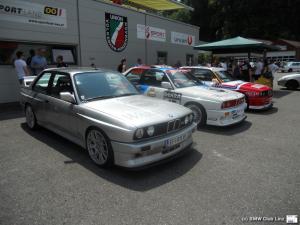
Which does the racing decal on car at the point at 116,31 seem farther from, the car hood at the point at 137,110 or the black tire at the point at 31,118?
the car hood at the point at 137,110

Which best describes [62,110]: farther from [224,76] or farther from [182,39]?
[182,39]

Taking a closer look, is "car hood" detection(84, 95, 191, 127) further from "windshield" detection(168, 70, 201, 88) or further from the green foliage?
the green foliage

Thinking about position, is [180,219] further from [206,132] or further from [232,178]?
[206,132]

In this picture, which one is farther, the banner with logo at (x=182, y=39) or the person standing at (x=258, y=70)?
the banner with logo at (x=182, y=39)

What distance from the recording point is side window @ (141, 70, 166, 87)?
7.05m

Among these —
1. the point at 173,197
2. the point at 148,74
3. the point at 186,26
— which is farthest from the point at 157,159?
the point at 186,26

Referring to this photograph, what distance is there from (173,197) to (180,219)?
458 mm

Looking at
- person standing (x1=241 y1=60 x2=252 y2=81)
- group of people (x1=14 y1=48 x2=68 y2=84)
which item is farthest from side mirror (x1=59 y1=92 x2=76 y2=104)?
person standing (x1=241 y1=60 x2=252 y2=81)

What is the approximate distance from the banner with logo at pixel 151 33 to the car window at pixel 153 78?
26.9ft

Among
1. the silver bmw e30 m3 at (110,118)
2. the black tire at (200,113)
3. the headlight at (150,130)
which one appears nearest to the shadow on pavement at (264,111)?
the black tire at (200,113)

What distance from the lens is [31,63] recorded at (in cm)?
960

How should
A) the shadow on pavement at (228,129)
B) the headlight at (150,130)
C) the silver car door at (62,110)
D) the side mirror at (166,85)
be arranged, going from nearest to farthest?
1. the headlight at (150,130)
2. the silver car door at (62,110)
3. the shadow on pavement at (228,129)
4. the side mirror at (166,85)

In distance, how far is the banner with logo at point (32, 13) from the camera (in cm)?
899

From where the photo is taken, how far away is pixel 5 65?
9.46m
